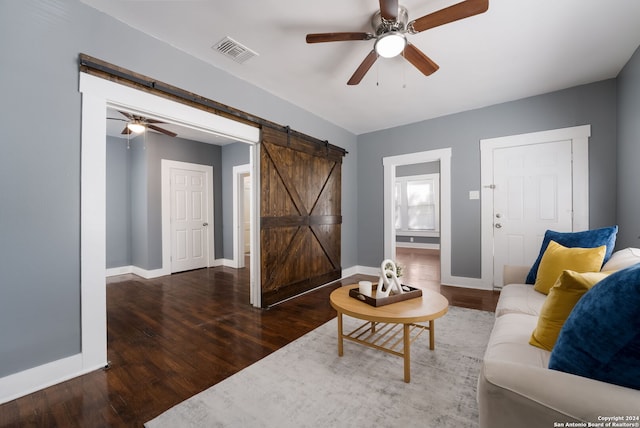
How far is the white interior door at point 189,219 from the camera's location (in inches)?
205

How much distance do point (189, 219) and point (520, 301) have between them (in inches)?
216

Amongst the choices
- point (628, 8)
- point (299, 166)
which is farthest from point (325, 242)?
point (628, 8)

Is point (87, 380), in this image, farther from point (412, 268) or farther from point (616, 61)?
point (616, 61)

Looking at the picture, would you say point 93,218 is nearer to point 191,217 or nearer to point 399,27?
point 399,27

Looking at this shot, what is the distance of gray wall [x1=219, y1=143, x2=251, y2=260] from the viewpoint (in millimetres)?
5751

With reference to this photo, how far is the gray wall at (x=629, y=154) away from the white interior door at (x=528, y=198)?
0.48 metres

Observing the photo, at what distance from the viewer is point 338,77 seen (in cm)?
309

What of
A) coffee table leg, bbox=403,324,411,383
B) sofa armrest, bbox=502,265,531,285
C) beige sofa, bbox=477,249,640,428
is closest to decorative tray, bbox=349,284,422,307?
coffee table leg, bbox=403,324,411,383

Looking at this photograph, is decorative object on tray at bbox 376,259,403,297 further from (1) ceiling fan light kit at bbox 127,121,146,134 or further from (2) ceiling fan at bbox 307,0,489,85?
(1) ceiling fan light kit at bbox 127,121,146,134

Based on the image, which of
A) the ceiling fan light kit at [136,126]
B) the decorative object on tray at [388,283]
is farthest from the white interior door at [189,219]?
the decorative object on tray at [388,283]

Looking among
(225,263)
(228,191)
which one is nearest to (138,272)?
(225,263)

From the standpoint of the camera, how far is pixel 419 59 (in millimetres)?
2328

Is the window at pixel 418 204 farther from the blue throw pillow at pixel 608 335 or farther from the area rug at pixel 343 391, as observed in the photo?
the blue throw pillow at pixel 608 335

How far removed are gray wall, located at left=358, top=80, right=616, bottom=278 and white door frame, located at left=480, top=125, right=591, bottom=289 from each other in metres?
0.06
